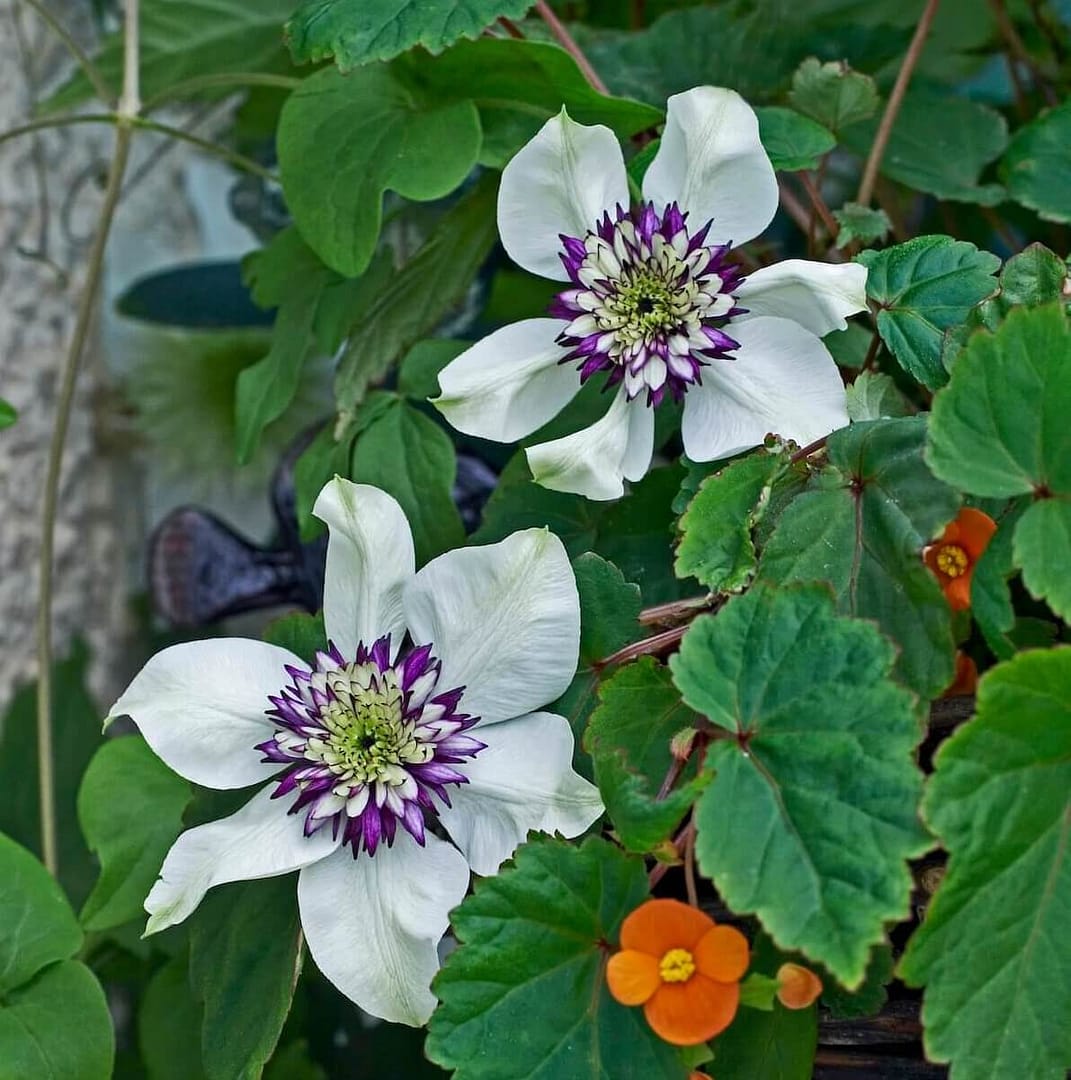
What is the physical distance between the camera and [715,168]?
43 centimetres

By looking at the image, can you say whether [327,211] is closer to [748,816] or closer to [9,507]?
[748,816]

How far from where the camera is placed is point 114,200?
2.16 ft

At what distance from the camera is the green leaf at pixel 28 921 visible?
49cm

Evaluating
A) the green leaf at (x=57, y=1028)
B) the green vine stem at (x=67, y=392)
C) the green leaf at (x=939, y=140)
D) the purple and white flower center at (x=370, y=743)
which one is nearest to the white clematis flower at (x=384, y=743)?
the purple and white flower center at (x=370, y=743)

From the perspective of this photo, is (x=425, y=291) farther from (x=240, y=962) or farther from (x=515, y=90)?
(x=240, y=962)

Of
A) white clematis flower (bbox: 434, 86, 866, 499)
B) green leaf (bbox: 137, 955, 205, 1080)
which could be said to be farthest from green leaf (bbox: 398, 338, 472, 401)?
green leaf (bbox: 137, 955, 205, 1080)

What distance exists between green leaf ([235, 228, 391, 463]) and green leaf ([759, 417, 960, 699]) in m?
0.28

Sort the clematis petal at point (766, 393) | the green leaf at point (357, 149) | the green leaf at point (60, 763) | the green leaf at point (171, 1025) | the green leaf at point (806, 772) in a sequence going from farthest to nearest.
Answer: the green leaf at point (60, 763) < the green leaf at point (171, 1025) < the green leaf at point (357, 149) < the clematis petal at point (766, 393) < the green leaf at point (806, 772)

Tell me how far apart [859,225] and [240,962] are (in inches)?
15.1

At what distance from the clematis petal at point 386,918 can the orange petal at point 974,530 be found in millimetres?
203

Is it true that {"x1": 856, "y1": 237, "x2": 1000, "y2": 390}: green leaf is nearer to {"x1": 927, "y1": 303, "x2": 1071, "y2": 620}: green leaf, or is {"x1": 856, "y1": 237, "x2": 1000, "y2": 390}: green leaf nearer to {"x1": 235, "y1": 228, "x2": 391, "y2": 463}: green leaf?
{"x1": 927, "y1": 303, "x2": 1071, "y2": 620}: green leaf

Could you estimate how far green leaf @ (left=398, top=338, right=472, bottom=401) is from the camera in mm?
558

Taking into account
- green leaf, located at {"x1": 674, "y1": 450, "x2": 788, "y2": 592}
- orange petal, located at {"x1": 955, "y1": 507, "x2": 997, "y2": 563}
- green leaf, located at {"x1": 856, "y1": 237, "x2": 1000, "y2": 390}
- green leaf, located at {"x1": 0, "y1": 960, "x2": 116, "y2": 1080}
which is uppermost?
green leaf, located at {"x1": 856, "y1": 237, "x2": 1000, "y2": 390}

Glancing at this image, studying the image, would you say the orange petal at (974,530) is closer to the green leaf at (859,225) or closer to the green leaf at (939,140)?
the green leaf at (859,225)
